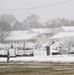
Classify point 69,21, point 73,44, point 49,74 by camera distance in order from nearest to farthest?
point 49,74 < point 73,44 < point 69,21

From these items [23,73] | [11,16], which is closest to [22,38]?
[11,16]

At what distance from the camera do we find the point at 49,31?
A: 13125 cm

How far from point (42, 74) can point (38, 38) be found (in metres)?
95.4

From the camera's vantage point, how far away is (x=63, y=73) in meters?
16.0

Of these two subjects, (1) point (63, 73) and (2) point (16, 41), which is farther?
(2) point (16, 41)

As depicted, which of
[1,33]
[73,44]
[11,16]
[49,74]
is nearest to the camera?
[49,74]

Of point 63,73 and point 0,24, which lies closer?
point 63,73

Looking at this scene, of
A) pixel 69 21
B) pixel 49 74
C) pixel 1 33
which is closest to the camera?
pixel 49 74

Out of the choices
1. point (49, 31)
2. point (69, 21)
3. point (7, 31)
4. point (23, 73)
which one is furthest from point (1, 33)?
point (23, 73)

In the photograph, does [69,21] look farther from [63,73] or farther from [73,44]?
[63,73]

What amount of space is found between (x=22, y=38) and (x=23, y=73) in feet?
297

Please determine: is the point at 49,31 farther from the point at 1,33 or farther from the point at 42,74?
the point at 42,74

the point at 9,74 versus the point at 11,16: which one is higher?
the point at 11,16

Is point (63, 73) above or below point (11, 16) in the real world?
below
